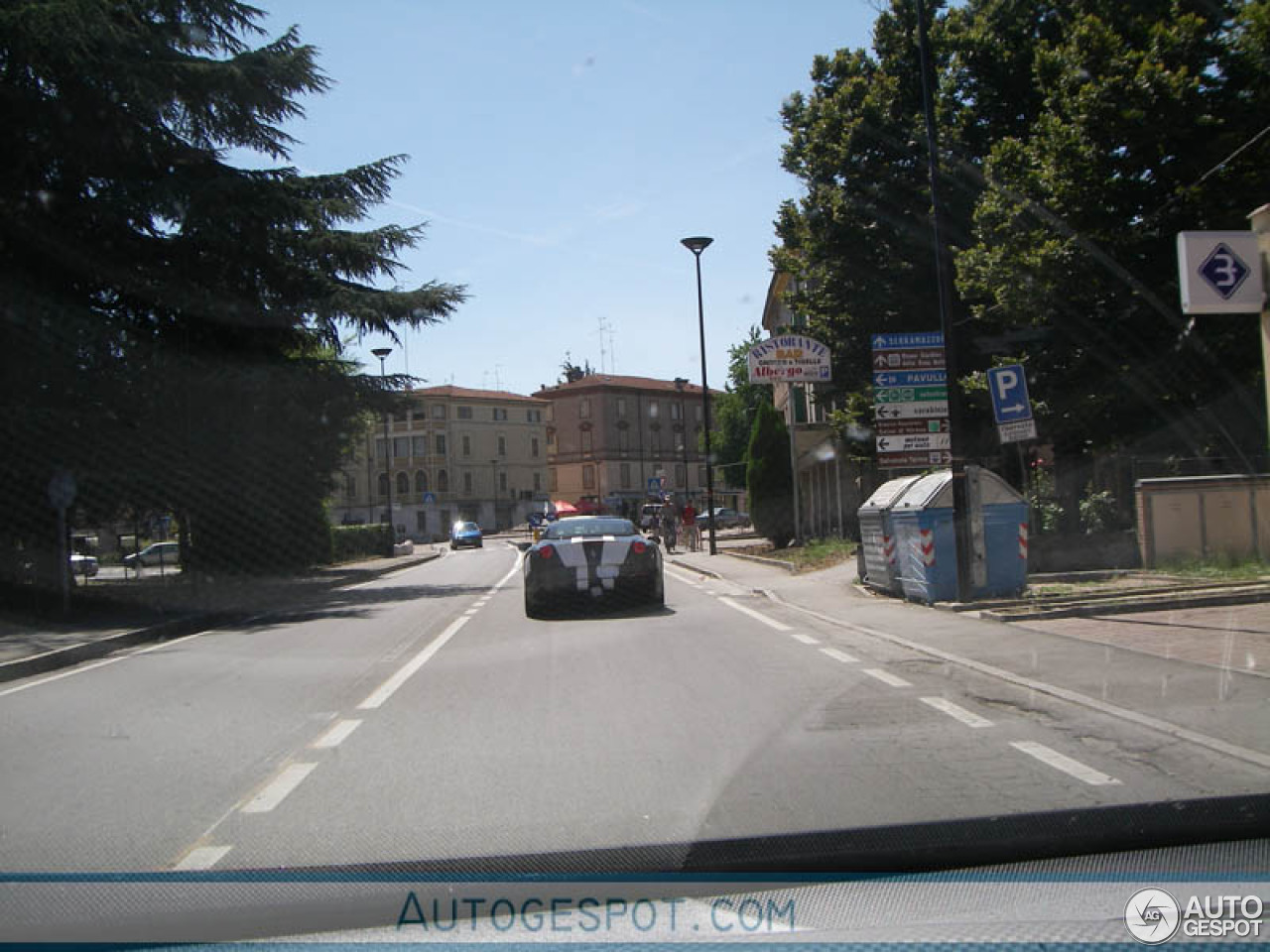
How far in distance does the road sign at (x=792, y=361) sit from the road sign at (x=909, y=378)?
1000cm

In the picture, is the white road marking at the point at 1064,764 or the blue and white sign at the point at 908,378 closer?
the white road marking at the point at 1064,764

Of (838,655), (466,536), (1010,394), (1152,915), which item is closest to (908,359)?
(1010,394)

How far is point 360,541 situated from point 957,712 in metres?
44.9

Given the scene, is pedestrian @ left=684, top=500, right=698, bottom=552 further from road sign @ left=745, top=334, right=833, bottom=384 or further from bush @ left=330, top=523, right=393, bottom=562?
bush @ left=330, top=523, right=393, bottom=562

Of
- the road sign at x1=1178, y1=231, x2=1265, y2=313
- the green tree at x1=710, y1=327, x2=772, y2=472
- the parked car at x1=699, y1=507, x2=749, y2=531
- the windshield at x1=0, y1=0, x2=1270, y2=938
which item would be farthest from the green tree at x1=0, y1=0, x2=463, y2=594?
the green tree at x1=710, y1=327, x2=772, y2=472

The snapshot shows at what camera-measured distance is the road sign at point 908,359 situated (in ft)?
55.7

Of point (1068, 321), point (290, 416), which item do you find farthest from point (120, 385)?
point (1068, 321)

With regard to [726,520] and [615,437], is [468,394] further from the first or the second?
[726,520]

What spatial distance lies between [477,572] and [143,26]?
1683 cm

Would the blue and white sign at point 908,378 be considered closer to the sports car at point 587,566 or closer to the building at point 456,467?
the sports car at point 587,566

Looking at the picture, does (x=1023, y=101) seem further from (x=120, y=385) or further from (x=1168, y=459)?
(x=120, y=385)

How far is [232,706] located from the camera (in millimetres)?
8992

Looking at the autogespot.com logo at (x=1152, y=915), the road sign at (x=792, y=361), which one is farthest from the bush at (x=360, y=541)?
the autogespot.com logo at (x=1152, y=915)

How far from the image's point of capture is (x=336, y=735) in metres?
7.48
